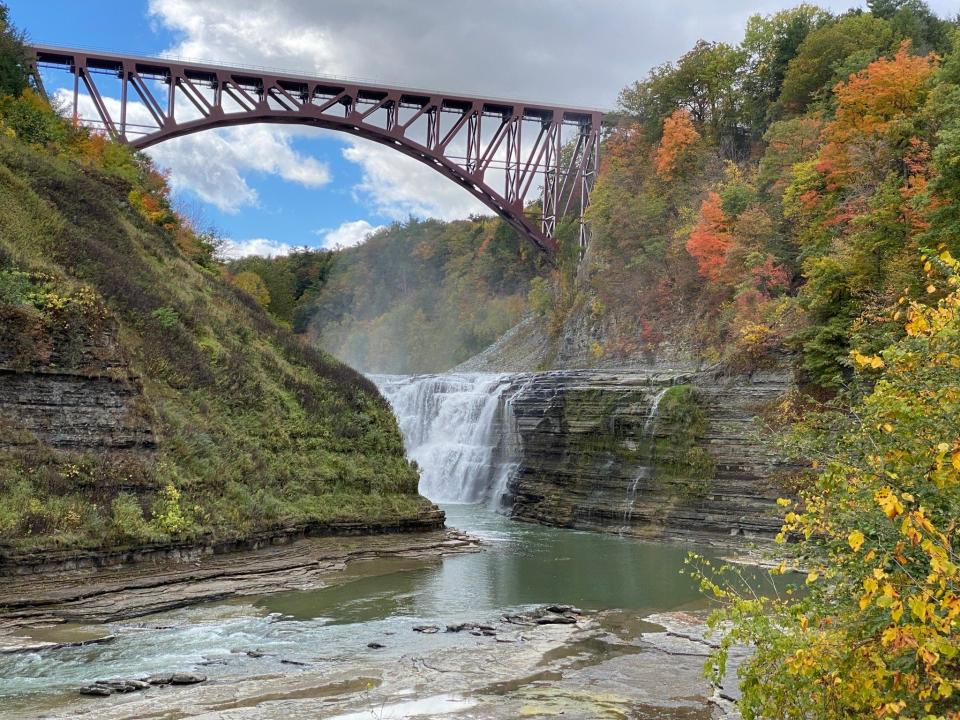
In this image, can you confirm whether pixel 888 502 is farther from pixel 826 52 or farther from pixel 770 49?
pixel 770 49

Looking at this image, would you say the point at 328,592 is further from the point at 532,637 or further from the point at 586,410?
the point at 586,410

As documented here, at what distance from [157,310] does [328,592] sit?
9.66m

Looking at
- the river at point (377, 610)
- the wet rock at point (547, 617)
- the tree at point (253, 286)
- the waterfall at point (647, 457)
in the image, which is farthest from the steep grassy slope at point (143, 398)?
the tree at point (253, 286)

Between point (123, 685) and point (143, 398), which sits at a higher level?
point (143, 398)

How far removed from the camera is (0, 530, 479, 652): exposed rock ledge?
484 inches

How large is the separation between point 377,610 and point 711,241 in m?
25.2

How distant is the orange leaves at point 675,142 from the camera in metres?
44.3

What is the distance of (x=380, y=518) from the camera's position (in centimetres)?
2108

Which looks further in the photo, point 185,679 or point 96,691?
point 185,679

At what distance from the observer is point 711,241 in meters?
34.9

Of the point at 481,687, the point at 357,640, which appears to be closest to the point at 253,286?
the point at 357,640

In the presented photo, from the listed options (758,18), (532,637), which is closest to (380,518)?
(532,637)

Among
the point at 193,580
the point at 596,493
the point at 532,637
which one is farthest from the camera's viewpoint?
the point at 596,493

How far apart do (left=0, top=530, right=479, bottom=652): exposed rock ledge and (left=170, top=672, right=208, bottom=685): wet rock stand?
2509mm
